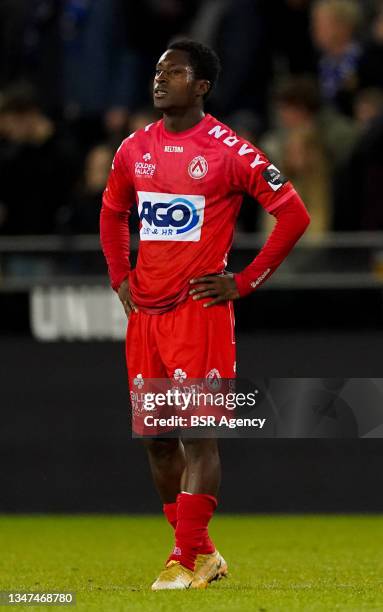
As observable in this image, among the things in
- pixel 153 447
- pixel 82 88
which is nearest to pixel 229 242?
pixel 153 447

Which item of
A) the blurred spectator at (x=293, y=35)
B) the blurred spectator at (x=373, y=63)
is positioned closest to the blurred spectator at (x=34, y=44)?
the blurred spectator at (x=293, y=35)

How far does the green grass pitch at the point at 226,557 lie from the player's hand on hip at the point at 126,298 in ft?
4.08

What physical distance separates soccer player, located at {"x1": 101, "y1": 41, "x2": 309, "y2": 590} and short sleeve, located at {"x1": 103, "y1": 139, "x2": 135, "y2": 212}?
46 millimetres

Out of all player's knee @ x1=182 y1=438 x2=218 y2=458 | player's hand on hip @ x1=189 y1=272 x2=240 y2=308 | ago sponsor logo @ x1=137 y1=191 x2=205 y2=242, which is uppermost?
ago sponsor logo @ x1=137 y1=191 x2=205 y2=242

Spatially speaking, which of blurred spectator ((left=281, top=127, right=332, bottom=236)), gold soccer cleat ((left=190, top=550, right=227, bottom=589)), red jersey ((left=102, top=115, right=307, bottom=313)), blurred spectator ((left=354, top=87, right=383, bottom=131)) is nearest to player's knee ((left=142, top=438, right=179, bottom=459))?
gold soccer cleat ((left=190, top=550, right=227, bottom=589))

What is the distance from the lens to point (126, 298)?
7.07 metres

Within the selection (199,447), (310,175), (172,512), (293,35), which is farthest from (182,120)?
(293,35)

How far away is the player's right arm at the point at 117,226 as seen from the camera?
7086mm

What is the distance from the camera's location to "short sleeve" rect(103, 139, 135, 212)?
6992mm

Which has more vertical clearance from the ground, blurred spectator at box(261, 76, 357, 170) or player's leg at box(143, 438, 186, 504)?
blurred spectator at box(261, 76, 357, 170)

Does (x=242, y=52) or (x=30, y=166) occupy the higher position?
(x=242, y=52)

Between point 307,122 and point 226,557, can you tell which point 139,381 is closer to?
point 226,557

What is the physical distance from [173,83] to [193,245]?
0.73 metres

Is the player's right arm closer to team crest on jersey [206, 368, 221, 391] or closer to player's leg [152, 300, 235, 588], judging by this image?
player's leg [152, 300, 235, 588]
